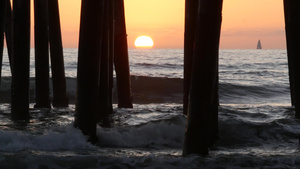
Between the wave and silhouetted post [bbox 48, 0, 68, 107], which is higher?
silhouetted post [bbox 48, 0, 68, 107]

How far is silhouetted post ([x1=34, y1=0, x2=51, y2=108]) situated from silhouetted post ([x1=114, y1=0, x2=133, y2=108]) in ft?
4.42

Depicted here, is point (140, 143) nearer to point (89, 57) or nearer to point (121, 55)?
point (89, 57)

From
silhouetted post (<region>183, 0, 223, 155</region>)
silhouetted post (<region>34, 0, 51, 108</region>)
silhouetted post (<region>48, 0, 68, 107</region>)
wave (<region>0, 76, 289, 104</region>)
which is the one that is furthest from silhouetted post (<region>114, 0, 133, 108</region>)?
wave (<region>0, 76, 289, 104</region>)

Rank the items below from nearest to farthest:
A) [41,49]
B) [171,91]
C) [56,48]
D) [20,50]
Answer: [20,50] → [41,49] → [56,48] → [171,91]

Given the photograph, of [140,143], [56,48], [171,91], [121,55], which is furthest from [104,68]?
[171,91]

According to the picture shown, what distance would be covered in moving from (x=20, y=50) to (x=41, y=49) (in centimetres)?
174

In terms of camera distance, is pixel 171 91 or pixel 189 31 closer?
pixel 189 31

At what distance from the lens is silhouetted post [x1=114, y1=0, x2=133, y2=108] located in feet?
29.1

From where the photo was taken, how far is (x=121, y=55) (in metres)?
9.11

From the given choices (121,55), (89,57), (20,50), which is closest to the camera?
(89,57)

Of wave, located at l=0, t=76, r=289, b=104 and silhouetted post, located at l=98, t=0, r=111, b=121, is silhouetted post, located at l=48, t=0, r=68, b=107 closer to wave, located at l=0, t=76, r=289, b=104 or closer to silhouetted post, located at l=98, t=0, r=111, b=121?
silhouetted post, located at l=98, t=0, r=111, b=121

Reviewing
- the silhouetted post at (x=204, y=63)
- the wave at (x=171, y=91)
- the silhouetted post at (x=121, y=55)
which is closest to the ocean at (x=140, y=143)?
the silhouetted post at (x=121, y=55)

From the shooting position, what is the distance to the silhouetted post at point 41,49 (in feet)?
27.0

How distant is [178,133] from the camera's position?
23.5 feet
